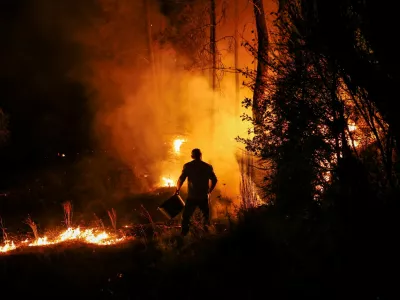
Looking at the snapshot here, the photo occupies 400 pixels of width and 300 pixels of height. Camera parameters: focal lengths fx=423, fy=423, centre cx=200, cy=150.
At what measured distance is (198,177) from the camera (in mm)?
8773

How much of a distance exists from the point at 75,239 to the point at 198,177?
106 inches

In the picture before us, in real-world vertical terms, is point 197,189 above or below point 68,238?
above

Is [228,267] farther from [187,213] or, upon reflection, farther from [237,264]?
[187,213]

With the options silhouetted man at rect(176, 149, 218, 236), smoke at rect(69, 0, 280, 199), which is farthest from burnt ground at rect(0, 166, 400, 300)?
smoke at rect(69, 0, 280, 199)

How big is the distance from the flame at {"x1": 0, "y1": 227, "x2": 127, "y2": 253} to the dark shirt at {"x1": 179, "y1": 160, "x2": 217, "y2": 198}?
169 centimetres

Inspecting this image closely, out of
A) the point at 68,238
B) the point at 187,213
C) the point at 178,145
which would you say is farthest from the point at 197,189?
the point at 178,145

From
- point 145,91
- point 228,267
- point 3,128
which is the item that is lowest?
point 228,267

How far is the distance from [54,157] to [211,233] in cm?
1447

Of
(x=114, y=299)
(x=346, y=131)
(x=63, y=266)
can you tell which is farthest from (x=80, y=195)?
(x=346, y=131)

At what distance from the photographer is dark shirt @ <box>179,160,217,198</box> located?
28.7 feet

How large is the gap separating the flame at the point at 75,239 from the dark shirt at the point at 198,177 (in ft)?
5.56

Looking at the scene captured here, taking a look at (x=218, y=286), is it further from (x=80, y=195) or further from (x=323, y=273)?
(x=80, y=195)

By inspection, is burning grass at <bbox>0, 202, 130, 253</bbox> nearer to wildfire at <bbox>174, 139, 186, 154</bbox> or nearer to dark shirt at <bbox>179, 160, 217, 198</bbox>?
dark shirt at <bbox>179, 160, 217, 198</bbox>

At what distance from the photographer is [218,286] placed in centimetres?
534
